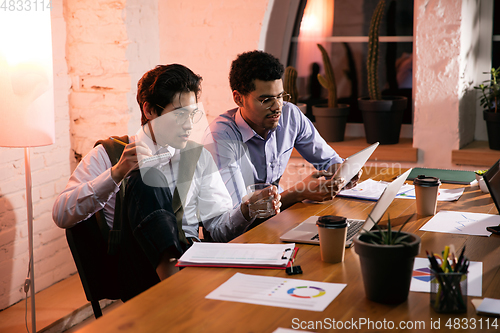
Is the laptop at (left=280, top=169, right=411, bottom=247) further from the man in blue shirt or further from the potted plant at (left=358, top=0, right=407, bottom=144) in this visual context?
the potted plant at (left=358, top=0, right=407, bottom=144)

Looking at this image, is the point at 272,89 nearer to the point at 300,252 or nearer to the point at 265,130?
the point at 265,130

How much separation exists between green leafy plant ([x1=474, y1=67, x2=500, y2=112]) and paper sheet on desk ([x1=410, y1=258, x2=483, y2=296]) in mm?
1880

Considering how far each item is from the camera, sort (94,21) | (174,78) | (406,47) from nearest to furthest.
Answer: (174,78)
(94,21)
(406,47)

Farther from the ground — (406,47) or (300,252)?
(406,47)

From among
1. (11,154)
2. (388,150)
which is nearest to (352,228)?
(388,150)

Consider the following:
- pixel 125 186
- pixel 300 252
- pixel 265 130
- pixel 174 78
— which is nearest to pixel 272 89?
pixel 265 130

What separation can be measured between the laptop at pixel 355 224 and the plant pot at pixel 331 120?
1591mm

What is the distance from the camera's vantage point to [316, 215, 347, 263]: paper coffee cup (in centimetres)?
123

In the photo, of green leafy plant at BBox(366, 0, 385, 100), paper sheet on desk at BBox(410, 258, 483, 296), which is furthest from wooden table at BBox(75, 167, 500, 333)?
green leafy plant at BBox(366, 0, 385, 100)

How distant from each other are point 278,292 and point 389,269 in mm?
235

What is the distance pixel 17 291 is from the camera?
2.42 m

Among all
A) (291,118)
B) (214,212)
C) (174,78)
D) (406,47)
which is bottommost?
(214,212)

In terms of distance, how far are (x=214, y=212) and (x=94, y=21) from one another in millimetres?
1373

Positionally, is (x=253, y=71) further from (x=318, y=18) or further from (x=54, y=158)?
(x=318, y=18)
